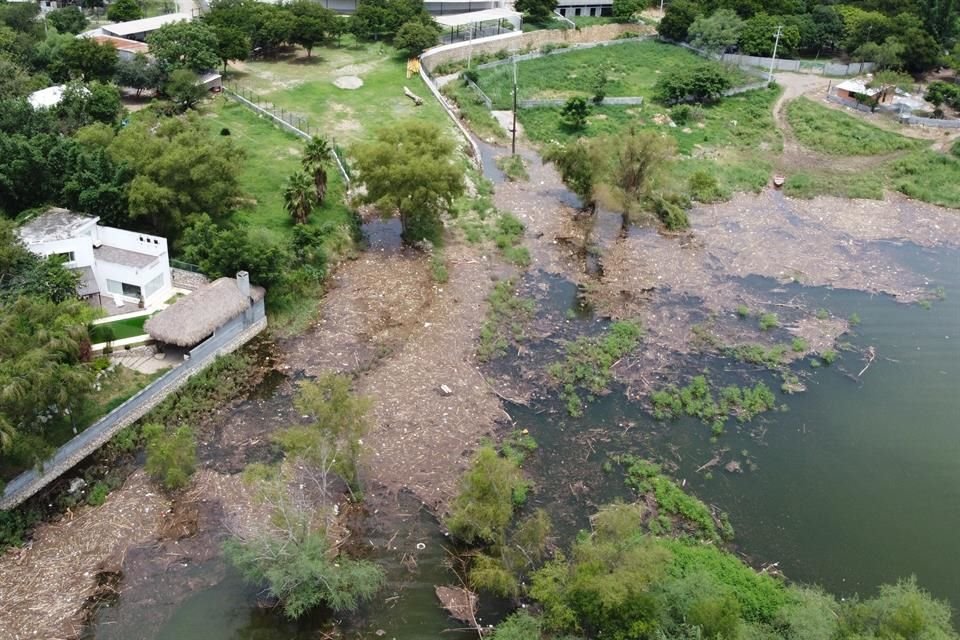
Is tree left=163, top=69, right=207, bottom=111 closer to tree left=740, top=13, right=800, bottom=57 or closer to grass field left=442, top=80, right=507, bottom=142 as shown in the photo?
grass field left=442, top=80, right=507, bottom=142

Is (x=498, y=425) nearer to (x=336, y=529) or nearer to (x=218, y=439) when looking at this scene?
(x=336, y=529)

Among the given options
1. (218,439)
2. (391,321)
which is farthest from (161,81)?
(218,439)

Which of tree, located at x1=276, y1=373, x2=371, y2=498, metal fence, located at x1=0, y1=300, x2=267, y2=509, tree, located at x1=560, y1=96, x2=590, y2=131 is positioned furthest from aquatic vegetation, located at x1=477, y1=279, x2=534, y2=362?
tree, located at x1=560, y1=96, x2=590, y2=131

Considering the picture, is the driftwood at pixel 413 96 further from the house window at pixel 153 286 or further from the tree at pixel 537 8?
the house window at pixel 153 286

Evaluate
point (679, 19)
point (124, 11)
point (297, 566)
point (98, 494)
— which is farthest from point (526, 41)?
point (297, 566)

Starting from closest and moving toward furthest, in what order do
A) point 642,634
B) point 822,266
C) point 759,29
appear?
point 642,634, point 822,266, point 759,29

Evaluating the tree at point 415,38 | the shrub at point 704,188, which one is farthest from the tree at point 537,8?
the shrub at point 704,188
